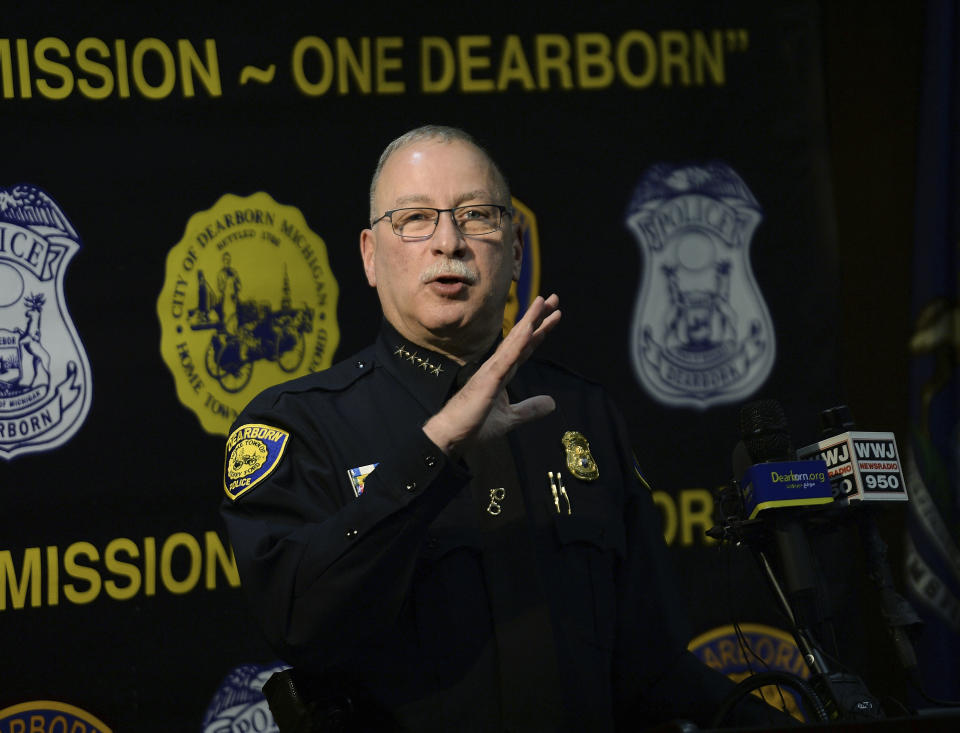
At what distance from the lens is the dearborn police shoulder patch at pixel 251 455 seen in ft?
5.95

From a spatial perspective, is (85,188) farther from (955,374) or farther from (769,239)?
(955,374)

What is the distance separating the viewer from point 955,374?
3.12 m

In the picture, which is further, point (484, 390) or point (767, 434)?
point (767, 434)

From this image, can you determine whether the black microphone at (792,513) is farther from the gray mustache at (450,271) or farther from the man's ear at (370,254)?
the man's ear at (370,254)

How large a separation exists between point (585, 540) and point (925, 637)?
162cm

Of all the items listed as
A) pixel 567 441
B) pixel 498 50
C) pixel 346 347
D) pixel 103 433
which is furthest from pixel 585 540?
pixel 498 50

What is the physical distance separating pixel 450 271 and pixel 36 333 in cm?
136

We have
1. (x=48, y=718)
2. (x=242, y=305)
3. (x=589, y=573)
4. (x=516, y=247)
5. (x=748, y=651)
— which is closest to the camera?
(x=589, y=573)

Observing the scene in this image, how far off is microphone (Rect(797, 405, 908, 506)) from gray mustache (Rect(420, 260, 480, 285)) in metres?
0.64

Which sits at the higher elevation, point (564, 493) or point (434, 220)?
point (434, 220)

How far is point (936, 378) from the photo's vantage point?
10.3ft

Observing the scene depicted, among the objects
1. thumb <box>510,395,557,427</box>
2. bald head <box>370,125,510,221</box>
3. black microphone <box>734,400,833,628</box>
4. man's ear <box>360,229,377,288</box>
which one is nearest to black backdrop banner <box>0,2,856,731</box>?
man's ear <box>360,229,377,288</box>

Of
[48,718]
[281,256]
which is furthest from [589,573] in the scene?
[48,718]

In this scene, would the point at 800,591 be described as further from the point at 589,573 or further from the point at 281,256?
the point at 281,256
